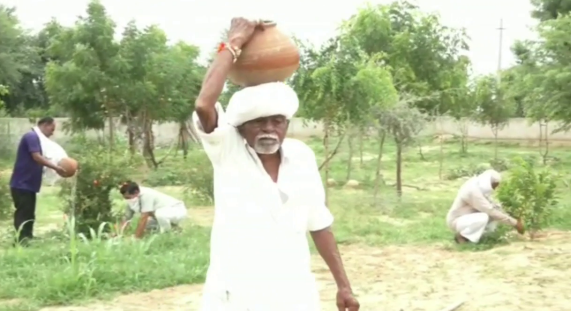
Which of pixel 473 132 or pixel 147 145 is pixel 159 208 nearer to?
pixel 147 145

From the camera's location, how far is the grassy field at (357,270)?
20.3 ft

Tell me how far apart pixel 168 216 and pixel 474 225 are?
3.47 meters

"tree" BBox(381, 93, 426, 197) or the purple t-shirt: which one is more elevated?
"tree" BBox(381, 93, 426, 197)

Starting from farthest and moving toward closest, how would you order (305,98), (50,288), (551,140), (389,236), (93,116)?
1. (551,140)
2. (93,116)
3. (305,98)
4. (389,236)
5. (50,288)

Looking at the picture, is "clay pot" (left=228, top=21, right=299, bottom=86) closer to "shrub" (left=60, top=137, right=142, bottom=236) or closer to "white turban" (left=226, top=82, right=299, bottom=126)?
"white turban" (left=226, top=82, right=299, bottom=126)

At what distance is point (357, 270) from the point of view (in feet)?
25.6

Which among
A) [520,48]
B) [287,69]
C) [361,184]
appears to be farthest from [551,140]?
[287,69]

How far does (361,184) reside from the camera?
57.7 ft

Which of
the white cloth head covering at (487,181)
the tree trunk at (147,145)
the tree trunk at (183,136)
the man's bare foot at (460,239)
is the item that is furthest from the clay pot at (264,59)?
the tree trunk at (183,136)

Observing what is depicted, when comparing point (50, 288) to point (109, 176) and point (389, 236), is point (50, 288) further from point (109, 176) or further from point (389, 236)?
point (389, 236)

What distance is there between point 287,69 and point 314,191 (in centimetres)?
46

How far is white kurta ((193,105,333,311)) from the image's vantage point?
260 cm

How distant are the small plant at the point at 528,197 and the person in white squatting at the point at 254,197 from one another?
690 centimetres

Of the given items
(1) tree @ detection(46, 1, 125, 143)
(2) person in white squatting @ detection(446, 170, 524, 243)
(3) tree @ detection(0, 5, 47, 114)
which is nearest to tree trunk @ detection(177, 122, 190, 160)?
(1) tree @ detection(46, 1, 125, 143)
